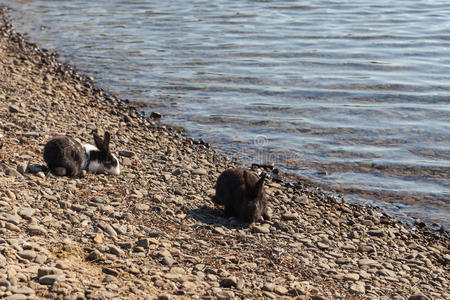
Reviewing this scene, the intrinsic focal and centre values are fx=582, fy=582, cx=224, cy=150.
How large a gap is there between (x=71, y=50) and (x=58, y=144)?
1360 cm

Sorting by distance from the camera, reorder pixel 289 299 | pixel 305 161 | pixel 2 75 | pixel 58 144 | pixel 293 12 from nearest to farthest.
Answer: pixel 289 299 → pixel 58 144 → pixel 305 161 → pixel 2 75 → pixel 293 12

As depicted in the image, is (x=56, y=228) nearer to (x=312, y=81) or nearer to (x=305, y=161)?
(x=305, y=161)

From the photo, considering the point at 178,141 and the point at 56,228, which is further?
the point at 178,141

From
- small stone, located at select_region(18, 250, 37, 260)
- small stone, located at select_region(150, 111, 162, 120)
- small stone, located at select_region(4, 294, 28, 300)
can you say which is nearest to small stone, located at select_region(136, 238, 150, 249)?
small stone, located at select_region(18, 250, 37, 260)

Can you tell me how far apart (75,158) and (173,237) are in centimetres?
281

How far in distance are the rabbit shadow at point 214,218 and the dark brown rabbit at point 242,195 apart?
0.33 ft

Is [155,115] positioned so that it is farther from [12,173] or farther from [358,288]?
[358,288]

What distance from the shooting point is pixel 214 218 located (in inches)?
388

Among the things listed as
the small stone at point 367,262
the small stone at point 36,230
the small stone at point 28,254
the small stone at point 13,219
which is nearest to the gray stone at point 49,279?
the small stone at point 28,254

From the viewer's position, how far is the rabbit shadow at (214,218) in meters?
9.62

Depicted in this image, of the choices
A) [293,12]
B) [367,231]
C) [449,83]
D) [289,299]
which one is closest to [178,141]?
[367,231]

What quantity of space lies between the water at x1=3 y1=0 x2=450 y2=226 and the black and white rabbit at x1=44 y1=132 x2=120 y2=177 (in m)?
4.23

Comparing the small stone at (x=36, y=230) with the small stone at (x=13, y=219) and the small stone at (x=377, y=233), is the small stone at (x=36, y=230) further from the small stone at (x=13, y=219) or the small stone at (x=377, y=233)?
the small stone at (x=377, y=233)

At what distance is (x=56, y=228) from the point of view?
25.8 ft
